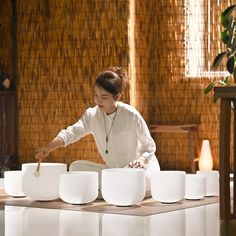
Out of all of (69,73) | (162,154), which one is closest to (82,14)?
(69,73)

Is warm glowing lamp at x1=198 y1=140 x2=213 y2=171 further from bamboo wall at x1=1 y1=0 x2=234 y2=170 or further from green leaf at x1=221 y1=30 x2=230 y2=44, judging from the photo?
green leaf at x1=221 y1=30 x2=230 y2=44

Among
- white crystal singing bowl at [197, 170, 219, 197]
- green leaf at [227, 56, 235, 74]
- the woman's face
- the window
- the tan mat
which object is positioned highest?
the window

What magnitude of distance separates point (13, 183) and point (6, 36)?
2784mm

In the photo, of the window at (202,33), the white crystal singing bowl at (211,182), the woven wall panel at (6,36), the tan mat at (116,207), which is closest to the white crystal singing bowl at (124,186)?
the tan mat at (116,207)

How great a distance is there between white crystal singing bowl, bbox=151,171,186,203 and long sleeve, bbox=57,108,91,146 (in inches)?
27.1

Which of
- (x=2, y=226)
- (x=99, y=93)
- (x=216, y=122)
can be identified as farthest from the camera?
(x=216, y=122)

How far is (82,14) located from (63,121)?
90 centimetres

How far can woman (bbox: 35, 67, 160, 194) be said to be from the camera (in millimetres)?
4465

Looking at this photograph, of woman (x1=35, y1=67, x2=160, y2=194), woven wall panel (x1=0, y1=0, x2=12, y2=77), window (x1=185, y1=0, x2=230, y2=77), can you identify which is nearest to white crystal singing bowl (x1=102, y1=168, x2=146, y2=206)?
woman (x1=35, y1=67, x2=160, y2=194)

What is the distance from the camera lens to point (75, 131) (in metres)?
4.59

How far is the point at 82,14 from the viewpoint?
21.3ft

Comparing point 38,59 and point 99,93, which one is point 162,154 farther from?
point 99,93

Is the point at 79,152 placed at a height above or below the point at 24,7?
below

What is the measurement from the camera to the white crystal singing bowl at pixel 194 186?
4258mm
